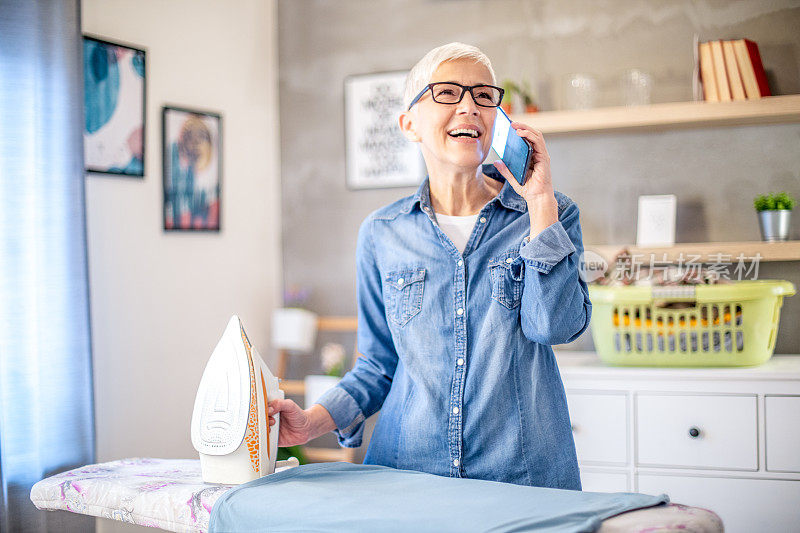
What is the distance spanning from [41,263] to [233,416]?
1.18 metres

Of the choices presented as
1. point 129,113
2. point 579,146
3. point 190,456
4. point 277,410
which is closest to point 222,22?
point 129,113

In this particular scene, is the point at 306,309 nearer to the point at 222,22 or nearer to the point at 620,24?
the point at 222,22

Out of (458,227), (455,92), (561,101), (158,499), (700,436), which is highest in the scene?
(561,101)

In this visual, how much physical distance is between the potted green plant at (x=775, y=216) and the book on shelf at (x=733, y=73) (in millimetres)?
378

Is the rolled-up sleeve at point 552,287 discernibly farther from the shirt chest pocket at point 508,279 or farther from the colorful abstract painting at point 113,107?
the colorful abstract painting at point 113,107

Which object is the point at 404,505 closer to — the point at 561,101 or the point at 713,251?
the point at 713,251

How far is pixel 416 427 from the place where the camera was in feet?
4.27

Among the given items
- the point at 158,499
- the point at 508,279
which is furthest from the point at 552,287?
the point at 158,499

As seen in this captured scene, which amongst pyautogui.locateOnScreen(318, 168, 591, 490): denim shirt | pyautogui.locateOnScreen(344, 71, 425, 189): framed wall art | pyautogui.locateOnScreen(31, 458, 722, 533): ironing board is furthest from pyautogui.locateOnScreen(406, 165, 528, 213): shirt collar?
pyautogui.locateOnScreen(344, 71, 425, 189): framed wall art

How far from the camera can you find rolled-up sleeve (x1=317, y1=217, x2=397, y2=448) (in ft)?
4.61

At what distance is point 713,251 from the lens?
8.53ft

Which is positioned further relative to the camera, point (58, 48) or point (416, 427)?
point (58, 48)

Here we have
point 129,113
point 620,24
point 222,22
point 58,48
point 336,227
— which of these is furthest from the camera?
point 336,227

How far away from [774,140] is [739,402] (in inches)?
41.1
